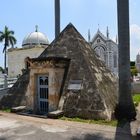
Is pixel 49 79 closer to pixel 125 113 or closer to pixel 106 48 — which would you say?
pixel 125 113

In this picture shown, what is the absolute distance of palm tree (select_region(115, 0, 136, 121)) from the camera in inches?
400

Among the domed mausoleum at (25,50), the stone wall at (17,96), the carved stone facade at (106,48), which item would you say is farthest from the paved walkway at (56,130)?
the carved stone facade at (106,48)

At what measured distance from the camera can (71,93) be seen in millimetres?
11289

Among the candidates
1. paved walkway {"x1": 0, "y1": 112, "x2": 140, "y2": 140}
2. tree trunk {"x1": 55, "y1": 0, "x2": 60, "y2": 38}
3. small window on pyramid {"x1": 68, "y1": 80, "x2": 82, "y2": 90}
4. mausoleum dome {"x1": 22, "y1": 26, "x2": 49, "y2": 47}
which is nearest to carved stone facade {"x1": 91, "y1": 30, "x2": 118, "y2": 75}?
mausoleum dome {"x1": 22, "y1": 26, "x2": 49, "y2": 47}

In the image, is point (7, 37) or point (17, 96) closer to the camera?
point (17, 96)

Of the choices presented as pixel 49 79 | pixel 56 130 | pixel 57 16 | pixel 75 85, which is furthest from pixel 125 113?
pixel 57 16

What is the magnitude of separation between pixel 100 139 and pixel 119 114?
2.71 m

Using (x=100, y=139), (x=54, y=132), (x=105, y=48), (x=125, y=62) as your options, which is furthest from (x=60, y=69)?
(x=105, y=48)

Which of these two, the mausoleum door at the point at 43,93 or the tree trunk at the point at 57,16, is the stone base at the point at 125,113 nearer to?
the mausoleum door at the point at 43,93

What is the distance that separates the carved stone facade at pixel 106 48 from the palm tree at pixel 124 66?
49890 millimetres

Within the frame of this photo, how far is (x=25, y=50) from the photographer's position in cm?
5138

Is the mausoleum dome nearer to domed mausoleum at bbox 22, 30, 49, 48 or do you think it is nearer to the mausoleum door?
domed mausoleum at bbox 22, 30, 49, 48

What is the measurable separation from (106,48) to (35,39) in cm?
1765

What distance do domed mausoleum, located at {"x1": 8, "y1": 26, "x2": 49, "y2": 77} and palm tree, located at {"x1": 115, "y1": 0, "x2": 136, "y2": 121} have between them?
39.9m
